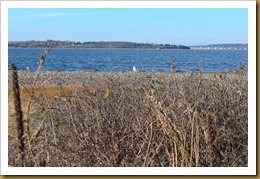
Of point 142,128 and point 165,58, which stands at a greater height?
point 165,58

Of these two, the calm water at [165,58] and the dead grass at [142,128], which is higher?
the calm water at [165,58]

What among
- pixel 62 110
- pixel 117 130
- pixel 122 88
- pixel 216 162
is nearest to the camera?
pixel 216 162

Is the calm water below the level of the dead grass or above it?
above

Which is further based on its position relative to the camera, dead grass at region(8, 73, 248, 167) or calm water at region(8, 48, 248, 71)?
calm water at region(8, 48, 248, 71)

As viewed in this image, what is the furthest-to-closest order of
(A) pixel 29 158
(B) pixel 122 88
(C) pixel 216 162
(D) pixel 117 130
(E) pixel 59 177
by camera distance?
(B) pixel 122 88 < (D) pixel 117 130 < (C) pixel 216 162 < (A) pixel 29 158 < (E) pixel 59 177

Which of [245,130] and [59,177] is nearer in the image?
[59,177]

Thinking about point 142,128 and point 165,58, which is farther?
point 165,58

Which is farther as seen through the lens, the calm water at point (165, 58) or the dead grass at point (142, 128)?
the calm water at point (165, 58)

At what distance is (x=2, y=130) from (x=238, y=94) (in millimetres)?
2689
